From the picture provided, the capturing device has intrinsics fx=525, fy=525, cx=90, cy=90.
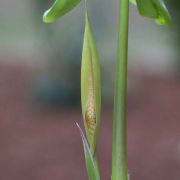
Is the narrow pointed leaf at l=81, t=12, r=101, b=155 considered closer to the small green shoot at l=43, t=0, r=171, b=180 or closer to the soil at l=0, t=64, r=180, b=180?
the small green shoot at l=43, t=0, r=171, b=180

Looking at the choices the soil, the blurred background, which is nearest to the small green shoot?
the soil

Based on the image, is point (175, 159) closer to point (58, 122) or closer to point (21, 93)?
point (58, 122)

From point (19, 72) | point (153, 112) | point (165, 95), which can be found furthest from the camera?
point (19, 72)

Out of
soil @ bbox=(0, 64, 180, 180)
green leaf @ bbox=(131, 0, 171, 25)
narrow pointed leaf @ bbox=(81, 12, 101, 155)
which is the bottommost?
soil @ bbox=(0, 64, 180, 180)

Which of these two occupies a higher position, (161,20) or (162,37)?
(161,20)

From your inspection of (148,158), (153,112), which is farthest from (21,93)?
(148,158)

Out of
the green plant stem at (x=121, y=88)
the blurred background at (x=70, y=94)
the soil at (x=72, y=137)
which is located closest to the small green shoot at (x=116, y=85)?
the green plant stem at (x=121, y=88)

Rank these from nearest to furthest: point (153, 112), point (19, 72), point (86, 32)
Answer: point (86, 32) < point (153, 112) < point (19, 72)
